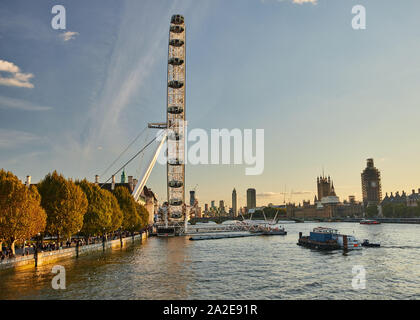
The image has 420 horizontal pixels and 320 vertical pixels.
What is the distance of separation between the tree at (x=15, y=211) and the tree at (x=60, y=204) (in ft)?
21.0

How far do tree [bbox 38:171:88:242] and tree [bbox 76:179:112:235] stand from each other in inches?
247

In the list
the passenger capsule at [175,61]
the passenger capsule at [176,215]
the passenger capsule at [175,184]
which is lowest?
the passenger capsule at [176,215]

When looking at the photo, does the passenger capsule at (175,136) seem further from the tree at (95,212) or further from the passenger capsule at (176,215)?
the tree at (95,212)

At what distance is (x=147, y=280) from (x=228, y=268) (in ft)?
40.4

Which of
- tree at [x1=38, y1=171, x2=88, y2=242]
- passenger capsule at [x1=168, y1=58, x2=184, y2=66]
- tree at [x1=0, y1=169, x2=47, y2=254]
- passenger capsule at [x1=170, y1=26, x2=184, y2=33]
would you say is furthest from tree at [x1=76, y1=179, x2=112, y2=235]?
passenger capsule at [x1=170, y1=26, x2=184, y2=33]

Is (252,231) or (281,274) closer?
(281,274)

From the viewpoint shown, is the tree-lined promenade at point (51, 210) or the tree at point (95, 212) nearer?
the tree-lined promenade at point (51, 210)

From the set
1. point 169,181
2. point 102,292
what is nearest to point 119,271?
point 102,292

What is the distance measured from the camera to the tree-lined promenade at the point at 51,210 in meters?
41.7

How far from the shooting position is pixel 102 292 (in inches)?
1147

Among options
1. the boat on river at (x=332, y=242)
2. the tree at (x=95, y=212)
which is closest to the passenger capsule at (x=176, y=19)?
the tree at (x=95, y=212)

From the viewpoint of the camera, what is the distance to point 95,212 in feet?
201

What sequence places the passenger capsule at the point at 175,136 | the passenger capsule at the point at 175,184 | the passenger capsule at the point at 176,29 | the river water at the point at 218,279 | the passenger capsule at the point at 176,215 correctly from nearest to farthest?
1. the river water at the point at 218,279
2. the passenger capsule at the point at 175,184
3. the passenger capsule at the point at 176,29
4. the passenger capsule at the point at 175,136
5. the passenger capsule at the point at 176,215
